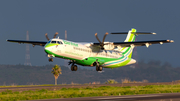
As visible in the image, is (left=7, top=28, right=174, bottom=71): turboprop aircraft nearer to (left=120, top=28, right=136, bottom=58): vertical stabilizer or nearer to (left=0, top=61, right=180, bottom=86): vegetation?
(left=120, top=28, right=136, bottom=58): vertical stabilizer

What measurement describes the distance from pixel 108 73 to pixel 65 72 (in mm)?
24858

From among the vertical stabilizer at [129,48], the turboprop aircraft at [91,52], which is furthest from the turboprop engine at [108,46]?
the vertical stabilizer at [129,48]

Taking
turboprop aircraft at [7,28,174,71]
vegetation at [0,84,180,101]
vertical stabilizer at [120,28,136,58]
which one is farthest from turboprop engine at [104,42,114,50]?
vegetation at [0,84,180,101]

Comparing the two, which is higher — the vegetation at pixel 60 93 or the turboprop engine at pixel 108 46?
the turboprop engine at pixel 108 46

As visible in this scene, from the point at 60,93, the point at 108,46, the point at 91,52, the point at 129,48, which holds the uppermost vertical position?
the point at 129,48

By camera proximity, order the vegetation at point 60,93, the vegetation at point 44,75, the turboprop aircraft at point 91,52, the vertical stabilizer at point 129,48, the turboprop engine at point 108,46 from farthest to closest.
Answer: the vegetation at point 44,75 < the vertical stabilizer at point 129,48 < the turboprop engine at point 108,46 < the turboprop aircraft at point 91,52 < the vegetation at point 60,93

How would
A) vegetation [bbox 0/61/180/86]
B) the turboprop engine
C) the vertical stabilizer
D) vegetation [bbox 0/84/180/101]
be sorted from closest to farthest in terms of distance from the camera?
vegetation [bbox 0/84/180/101] → the turboprop engine → the vertical stabilizer → vegetation [bbox 0/61/180/86]

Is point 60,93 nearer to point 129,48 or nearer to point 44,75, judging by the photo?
point 129,48

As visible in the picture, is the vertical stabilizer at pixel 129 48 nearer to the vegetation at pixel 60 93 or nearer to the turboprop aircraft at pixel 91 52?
the turboprop aircraft at pixel 91 52

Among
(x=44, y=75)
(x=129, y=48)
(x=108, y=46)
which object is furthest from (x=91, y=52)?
(x=44, y=75)

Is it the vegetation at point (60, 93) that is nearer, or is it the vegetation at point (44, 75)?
the vegetation at point (60, 93)

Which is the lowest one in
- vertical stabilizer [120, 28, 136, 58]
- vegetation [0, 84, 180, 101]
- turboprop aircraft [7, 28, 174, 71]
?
vegetation [0, 84, 180, 101]

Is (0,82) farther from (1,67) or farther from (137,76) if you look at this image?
(137,76)

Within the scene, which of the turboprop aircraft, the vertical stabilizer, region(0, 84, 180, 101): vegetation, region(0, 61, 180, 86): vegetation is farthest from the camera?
region(0, 61, 180, 86): vegetation
